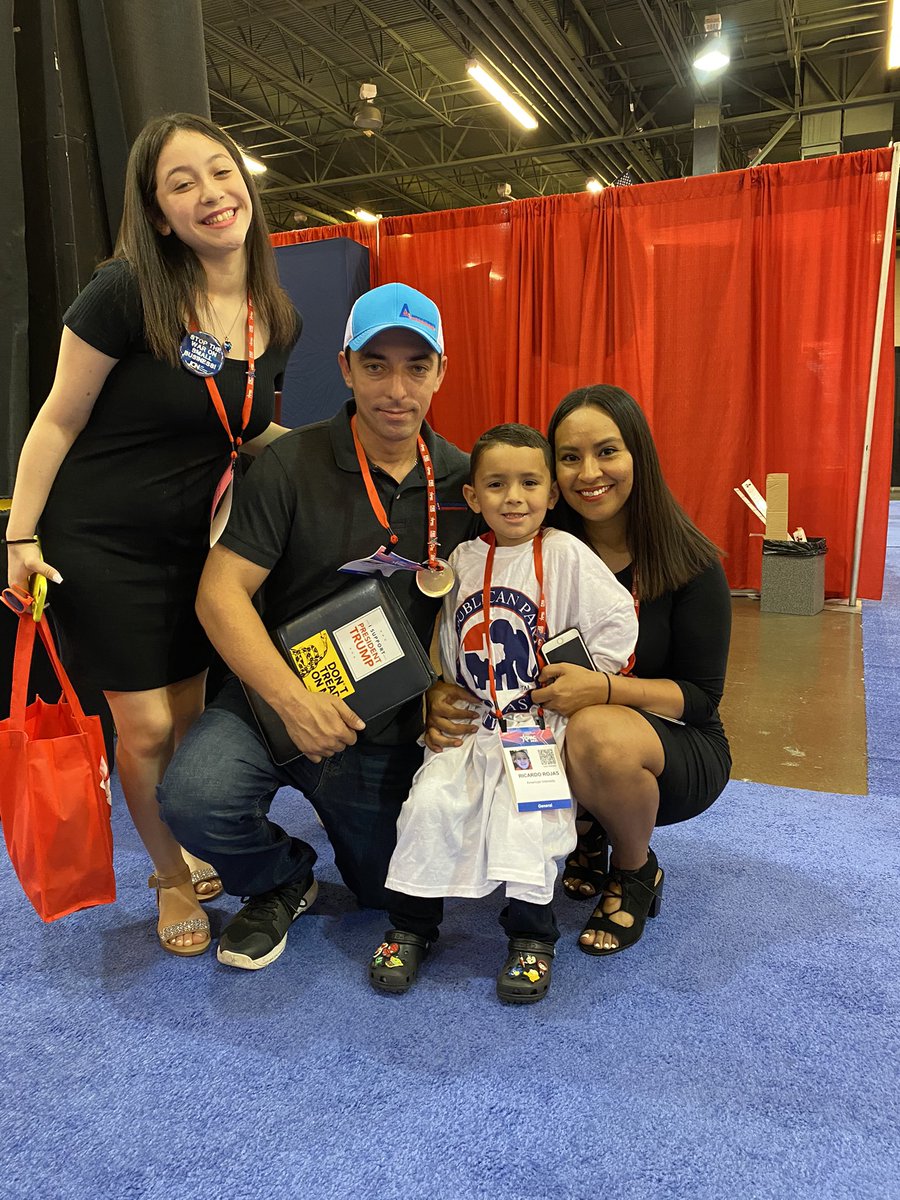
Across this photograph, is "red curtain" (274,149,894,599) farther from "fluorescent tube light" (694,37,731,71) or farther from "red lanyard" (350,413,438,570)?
"red lanyard" (350,413,438,570)

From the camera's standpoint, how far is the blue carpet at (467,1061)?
1115mm

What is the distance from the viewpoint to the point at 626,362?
19.5 ft

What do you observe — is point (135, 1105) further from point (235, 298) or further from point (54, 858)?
point (235, 298)

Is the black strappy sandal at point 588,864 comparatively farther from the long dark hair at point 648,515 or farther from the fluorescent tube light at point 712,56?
the fluorescent tube light at point 712,56

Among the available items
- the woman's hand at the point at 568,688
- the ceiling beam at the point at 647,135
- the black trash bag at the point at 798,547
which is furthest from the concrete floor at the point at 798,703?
the ceiling beam at the point at 647,135

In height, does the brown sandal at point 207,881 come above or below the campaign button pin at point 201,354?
below

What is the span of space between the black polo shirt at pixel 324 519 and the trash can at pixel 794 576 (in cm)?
416

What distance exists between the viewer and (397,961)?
1524mm

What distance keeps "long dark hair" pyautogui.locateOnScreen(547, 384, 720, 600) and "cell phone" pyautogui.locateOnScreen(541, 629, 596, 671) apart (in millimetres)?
210

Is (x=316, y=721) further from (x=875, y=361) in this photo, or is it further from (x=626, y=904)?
(x=875, y=361)

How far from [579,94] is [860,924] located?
29.3 ft

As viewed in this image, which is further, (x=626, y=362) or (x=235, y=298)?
(x=626, y=362)

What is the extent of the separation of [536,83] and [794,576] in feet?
18.8

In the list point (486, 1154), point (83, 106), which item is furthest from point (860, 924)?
point (83, 106)
